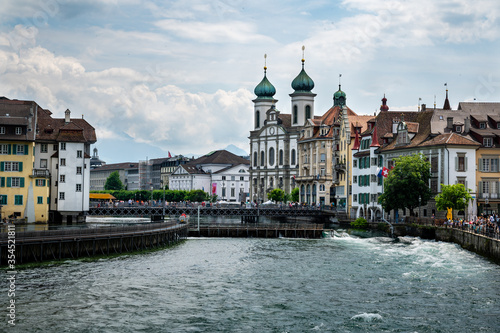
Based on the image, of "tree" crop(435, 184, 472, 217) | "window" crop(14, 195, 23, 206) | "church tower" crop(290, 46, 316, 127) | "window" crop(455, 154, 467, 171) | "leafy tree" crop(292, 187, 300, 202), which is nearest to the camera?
"tree" crop(435, 184, 472, 217)

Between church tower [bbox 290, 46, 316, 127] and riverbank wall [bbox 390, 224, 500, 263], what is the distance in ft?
337

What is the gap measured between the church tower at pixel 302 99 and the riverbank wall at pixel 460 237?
102764mm

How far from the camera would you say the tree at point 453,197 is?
282 feet

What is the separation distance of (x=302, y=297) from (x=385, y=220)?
56.9m

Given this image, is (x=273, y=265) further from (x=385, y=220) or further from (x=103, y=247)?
(x=385, y=220)

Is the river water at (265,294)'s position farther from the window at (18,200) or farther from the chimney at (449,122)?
the window at (18,200)

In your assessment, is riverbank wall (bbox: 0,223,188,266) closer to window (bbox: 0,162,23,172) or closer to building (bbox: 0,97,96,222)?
building (bbox: 0,97,96,222)

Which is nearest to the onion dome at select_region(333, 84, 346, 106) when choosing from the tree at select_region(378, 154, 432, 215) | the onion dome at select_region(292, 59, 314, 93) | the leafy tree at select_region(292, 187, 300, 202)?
the onion dome at select_region(292, 59, 314, 93)

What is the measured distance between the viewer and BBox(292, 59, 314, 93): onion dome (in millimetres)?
198375

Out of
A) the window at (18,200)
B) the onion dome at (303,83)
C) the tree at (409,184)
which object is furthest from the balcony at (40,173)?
the onion dome at (303,83)

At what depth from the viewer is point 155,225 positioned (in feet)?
265

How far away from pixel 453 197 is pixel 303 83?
115 meters

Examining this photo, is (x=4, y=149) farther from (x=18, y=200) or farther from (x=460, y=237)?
(x=460, y=237)

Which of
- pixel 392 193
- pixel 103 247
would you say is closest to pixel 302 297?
pixel 103 247
